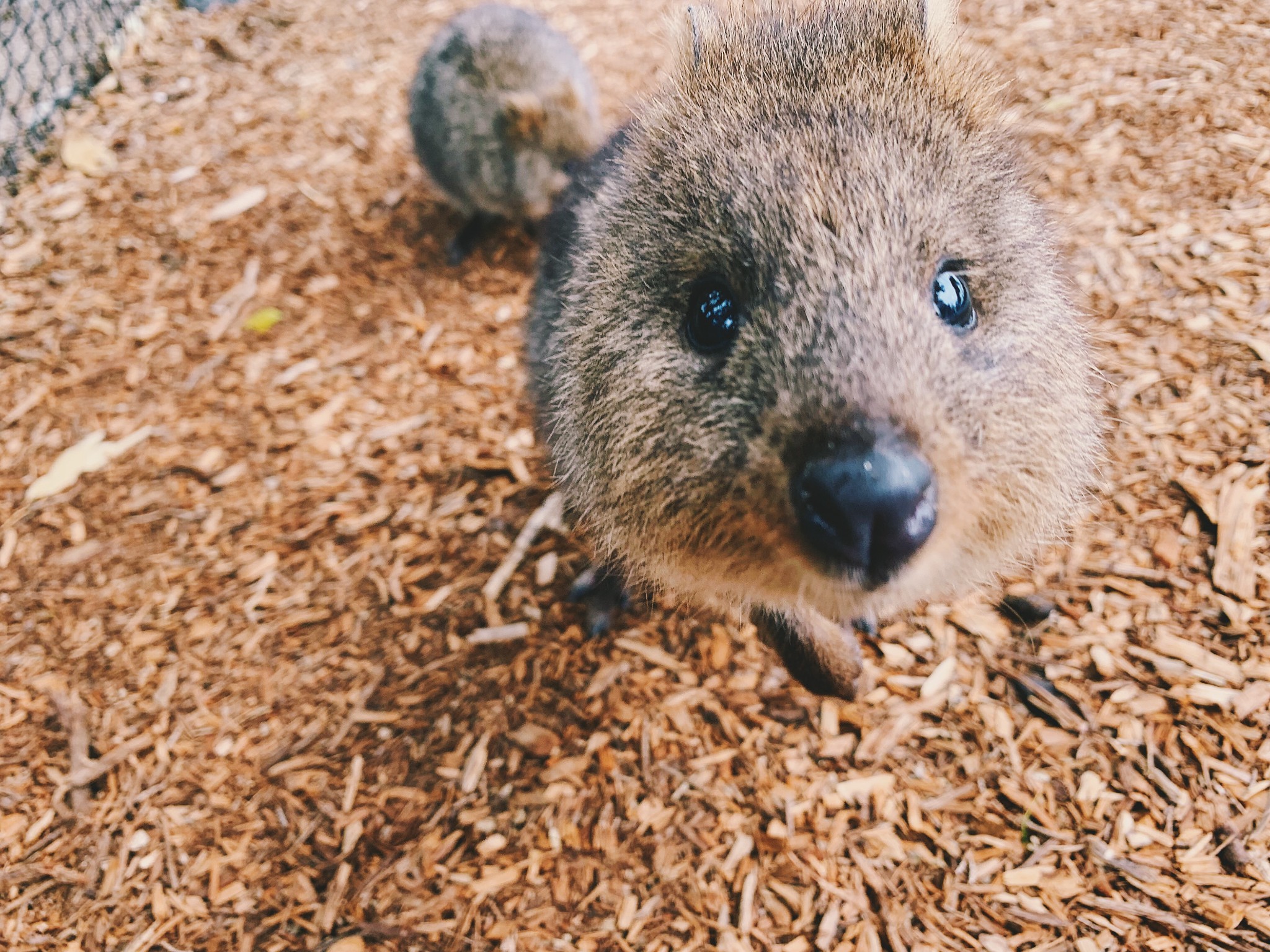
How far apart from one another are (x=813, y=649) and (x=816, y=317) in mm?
1236

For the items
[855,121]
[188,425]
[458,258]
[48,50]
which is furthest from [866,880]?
[48,50]

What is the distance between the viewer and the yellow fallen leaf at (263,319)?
4766mm

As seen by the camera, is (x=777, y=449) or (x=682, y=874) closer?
(x=777, y=449)

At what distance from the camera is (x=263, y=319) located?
480 centimetres

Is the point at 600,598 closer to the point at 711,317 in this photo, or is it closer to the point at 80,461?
the point at 711,317

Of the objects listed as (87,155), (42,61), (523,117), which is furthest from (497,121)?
(42,61)

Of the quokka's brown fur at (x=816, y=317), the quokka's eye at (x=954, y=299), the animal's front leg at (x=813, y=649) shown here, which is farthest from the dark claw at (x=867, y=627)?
the quokka's eye at (x=954, y=299)

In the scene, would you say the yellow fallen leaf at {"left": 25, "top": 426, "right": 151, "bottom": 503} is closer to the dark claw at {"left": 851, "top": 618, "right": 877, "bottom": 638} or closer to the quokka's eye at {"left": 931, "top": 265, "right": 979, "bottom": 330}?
the dark claw at {"left": 851, "top": 618, "right": 877, "bottom": 638}

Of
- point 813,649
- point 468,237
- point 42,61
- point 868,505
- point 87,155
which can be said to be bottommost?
point 813,649

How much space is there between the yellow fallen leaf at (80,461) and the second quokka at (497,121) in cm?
236

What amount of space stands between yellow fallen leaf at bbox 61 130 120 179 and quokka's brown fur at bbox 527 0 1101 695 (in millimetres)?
5248

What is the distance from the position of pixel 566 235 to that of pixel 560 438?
0.98m

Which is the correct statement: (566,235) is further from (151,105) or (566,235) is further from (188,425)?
(151,105)

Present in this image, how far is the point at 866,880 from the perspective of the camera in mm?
2512
